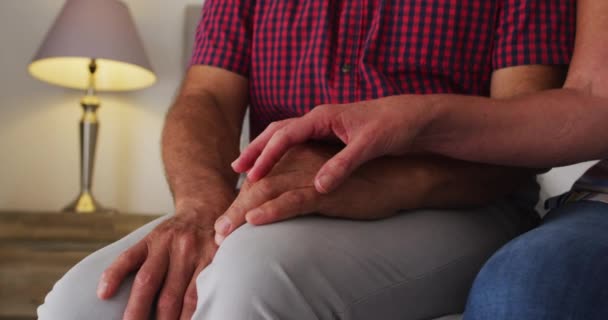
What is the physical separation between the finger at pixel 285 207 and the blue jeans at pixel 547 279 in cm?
18

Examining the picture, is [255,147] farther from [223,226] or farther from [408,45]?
[408,45]

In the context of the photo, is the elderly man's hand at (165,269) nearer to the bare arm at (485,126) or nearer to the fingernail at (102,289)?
the fingernail at (102,289)

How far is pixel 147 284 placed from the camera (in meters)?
0.63

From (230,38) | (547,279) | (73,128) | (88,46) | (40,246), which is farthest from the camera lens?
(73,128)

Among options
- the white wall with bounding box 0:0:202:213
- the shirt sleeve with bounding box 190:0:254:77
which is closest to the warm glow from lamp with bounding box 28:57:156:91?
the white wall with bounding box 0:0:202:213

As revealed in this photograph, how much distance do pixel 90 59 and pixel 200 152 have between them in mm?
1324

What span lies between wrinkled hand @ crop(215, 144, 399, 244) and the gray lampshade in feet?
4.70

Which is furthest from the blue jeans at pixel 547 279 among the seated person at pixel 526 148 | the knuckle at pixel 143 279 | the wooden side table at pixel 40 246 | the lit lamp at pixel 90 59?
the lit lamp at pixel 90 59

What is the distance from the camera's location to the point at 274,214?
0.59m

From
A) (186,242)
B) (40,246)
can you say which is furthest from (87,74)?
(186,242)

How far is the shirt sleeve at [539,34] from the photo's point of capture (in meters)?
0.84

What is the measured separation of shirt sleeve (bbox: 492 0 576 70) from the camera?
84 centimetres

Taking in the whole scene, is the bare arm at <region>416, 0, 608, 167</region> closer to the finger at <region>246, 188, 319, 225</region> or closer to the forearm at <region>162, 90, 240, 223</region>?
the finger at <region>246, 188, 319, 225</region>

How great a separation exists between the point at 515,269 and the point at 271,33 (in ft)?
2.06
